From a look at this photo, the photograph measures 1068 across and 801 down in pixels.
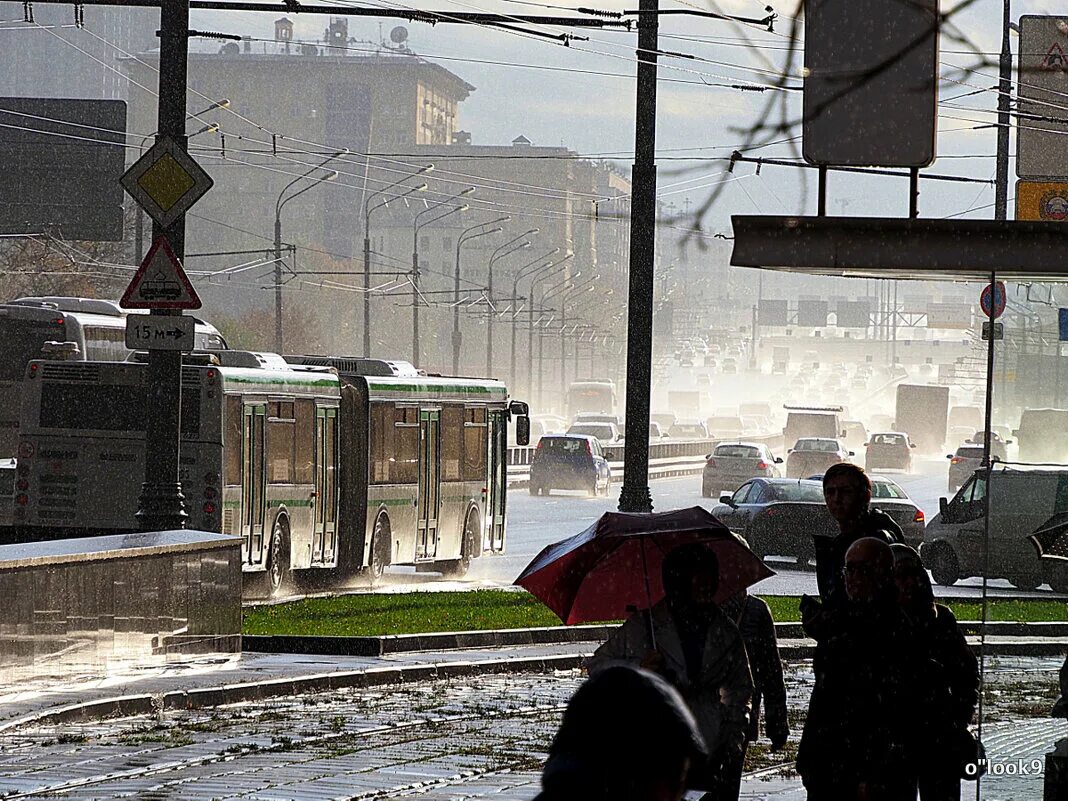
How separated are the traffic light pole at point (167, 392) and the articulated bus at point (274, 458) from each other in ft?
18.1

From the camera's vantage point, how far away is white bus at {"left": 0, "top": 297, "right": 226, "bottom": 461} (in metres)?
32.1

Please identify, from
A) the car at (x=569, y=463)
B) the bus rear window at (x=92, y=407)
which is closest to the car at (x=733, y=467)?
the car at (x=569, y=463)

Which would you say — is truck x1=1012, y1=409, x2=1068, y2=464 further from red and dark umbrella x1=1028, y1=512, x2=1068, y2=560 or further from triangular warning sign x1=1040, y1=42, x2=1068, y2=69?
triangular warning sign x1=1040, y1=42, x2=1068, y2=69

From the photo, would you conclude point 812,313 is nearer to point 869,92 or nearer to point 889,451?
point 889,451

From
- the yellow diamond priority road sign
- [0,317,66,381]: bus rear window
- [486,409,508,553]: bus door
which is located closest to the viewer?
the yellow diamond priority road sign

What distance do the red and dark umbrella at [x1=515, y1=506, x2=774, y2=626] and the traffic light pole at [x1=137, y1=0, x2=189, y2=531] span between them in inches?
334

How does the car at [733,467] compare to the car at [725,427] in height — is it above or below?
above

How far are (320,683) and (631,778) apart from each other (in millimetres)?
12057

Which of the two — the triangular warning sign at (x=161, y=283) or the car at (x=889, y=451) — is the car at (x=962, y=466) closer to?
the car at (x=889, y=451)

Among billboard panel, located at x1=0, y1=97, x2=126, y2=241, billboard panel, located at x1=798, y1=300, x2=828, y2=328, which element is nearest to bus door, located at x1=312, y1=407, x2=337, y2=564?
billboard panel, located at x1=0, y1=97, x2=126, y2=241

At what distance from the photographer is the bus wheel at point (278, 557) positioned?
918 inches

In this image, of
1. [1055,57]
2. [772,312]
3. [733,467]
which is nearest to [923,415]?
[772,312]

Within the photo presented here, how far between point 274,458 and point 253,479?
1.80 ft

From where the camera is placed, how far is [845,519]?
294 inches
